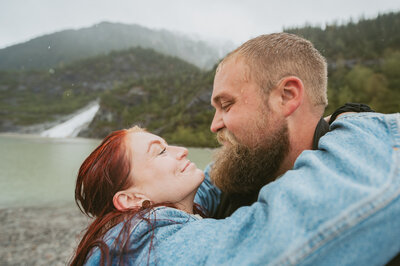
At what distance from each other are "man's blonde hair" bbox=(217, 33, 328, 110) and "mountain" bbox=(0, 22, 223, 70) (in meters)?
83.8

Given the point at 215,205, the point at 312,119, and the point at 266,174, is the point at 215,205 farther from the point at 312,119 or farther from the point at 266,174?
the point at 312,119

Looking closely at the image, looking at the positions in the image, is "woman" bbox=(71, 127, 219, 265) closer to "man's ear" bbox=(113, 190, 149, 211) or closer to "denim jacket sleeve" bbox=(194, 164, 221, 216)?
"man's ear" bbox=(113, 190, 149, 211)

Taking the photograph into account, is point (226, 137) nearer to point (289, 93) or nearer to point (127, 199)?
point (289, 93)

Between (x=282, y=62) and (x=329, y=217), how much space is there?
3.06ft

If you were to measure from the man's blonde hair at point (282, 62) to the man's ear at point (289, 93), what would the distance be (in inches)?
1.6

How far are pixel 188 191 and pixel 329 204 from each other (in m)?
0.78

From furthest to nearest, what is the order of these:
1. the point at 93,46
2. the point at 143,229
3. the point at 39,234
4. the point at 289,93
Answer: the point at 93,46 < the point at 39,234 < the point at 289,93 < the point at 143,229

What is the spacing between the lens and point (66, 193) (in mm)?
9547

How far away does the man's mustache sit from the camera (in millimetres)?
1396

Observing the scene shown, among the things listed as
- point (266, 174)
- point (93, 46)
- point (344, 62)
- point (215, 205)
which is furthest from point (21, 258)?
point (93, 46)

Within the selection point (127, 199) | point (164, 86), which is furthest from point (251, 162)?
point (164, 86)

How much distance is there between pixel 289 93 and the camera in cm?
128

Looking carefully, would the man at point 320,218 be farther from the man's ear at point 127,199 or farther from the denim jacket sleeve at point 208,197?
the denim jacket sleeve at point 208,197

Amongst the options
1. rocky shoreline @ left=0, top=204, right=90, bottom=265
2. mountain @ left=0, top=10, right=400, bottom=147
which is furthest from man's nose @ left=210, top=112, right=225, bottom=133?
rocky shoreline @ left=0, top=204, right=90, bottom=265
